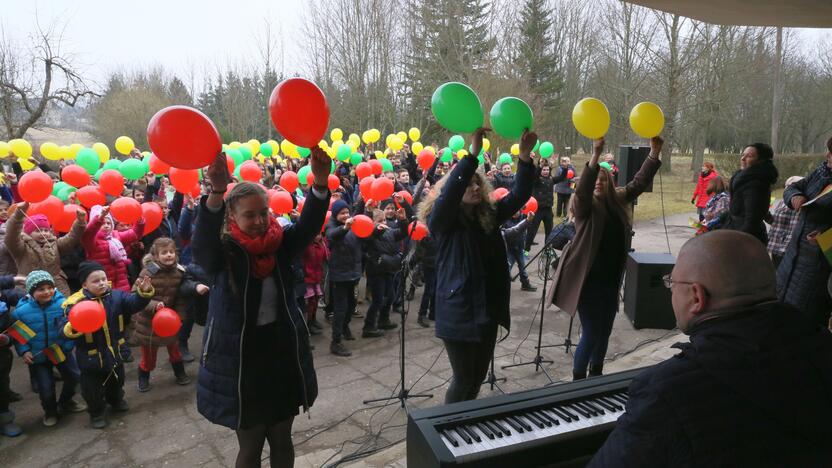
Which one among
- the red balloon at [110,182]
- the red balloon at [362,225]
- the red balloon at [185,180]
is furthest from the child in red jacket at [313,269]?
the red balloon at [110,182]

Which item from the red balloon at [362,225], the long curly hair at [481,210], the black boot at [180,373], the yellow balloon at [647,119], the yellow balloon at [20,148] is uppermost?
the yellow balloon at [20,148]

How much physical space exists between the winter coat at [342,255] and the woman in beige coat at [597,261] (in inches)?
108

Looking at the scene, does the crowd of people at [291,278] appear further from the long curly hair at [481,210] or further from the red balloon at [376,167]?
the red balloon at [376,167]

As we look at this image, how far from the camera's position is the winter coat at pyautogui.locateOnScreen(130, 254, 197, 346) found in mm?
4688

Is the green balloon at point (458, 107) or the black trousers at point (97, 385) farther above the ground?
the green balloon at point (458, 107)

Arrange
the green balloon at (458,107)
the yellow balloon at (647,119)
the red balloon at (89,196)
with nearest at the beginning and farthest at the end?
1. the green balloon at (458,107)
2. the yellow balloon at (647,119)
3. the red balloon at (89,196)

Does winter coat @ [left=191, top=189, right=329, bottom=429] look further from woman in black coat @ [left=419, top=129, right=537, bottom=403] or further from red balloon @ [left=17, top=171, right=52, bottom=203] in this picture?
red balloon @ [left=17, top=171, right=52, bottom=203]

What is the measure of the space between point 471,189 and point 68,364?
386 centimetres

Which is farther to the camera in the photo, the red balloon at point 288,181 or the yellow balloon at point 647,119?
the red balloon at point 288,181

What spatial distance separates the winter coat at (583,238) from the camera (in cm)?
353

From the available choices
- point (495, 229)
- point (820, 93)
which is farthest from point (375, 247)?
point (820, 93)

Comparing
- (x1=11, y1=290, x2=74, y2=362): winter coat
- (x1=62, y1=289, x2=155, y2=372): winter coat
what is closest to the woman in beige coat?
(x1=62, y1=289, x2=155, y2=372): winter coat

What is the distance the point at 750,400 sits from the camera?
1.07 metres

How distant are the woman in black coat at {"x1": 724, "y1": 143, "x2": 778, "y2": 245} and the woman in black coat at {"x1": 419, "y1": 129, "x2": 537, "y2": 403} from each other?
8.97 feet
